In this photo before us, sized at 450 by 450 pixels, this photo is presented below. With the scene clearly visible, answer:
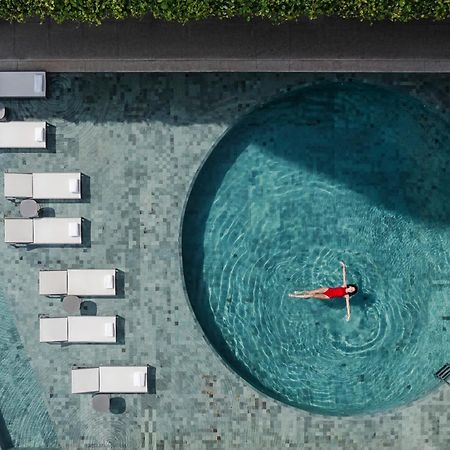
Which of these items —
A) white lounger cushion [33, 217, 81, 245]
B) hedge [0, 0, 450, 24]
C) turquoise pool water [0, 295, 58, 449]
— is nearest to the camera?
hedge [0, 0, 450, 24]

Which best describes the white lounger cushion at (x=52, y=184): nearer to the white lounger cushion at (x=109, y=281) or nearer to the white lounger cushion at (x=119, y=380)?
the white lounger cushion at (x=109, y=281)

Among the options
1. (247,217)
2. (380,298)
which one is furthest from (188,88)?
(380,298)

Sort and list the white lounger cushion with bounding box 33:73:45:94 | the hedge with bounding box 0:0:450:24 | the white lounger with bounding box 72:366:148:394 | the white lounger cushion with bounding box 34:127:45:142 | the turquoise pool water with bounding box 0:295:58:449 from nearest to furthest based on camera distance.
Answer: the hedge with bounding box 0:0:450:24 < the white lounger cushion with bounding box 33:73:45:94 < the white lounger cushion with bounding box 34:127:45:142 < the white lounger with bounding box 72:366:148:394 < the turquoise pool water with bounding box 0:295:58:449

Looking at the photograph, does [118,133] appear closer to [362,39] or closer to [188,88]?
[188,88]

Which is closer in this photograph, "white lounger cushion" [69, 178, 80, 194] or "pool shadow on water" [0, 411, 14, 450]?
"white lounger cushion" [69, 178, 80, 194]

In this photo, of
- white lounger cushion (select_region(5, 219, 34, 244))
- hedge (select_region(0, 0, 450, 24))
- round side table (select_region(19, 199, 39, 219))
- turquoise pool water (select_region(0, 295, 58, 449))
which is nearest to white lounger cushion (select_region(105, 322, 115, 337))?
turquoise pool water (select_region(0, 295, 58, 449))

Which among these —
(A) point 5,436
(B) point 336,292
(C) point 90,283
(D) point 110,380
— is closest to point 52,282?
(C) point 90,283

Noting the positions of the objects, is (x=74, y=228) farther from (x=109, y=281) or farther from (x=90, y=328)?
(x=90, y=328)

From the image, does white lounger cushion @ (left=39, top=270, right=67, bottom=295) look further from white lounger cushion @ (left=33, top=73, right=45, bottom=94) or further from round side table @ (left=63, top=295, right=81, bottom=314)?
white lounger cushion @ (left=33, top=73, right=45, bottom=94)

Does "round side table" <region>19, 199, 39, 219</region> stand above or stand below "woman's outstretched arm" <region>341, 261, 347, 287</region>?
above
